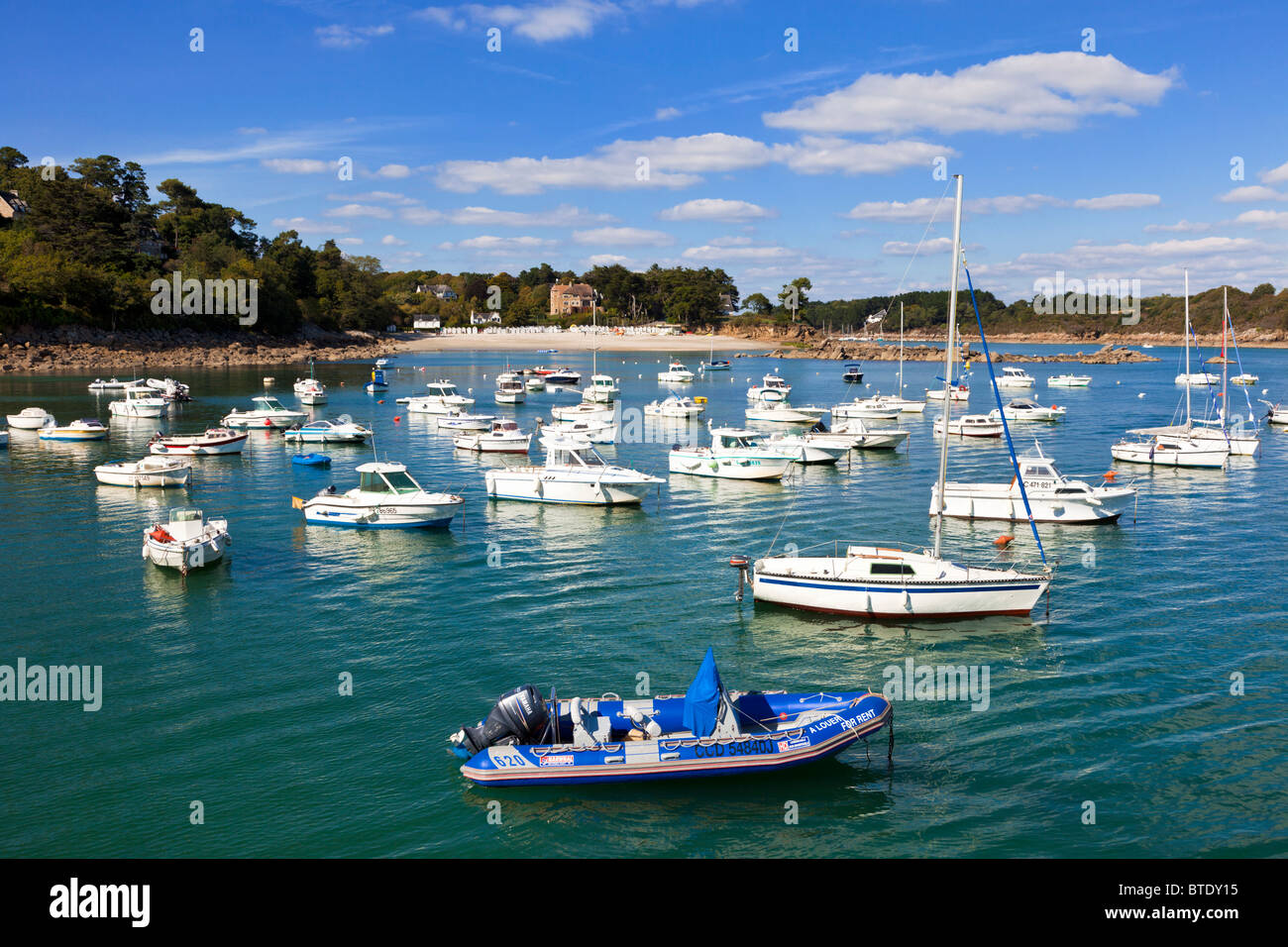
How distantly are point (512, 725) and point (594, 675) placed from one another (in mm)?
5404

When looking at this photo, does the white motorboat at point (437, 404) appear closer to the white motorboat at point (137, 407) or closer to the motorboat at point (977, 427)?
the white motorboat at point (137, 407)

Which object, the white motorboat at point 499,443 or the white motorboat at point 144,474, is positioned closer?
the white motorboat at point 144,474

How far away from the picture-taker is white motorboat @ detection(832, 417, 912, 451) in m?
65.4

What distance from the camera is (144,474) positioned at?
49.4 metres

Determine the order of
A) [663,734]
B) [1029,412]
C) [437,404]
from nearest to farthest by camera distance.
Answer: [663,734] < [1029,412] < [437,404]

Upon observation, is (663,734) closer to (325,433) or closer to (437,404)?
(325,433)

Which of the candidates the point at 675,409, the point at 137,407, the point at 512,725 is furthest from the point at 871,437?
the point at 137,407

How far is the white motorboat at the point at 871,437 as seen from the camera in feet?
214

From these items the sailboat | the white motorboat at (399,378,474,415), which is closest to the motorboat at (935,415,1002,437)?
the white motorboat at (399,378,474,415)

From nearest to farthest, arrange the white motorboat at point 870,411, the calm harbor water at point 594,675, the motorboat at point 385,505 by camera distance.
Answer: the calm harbor water at point 594,675
the motorboat at point 385,505
the white motorboat at point 870,411

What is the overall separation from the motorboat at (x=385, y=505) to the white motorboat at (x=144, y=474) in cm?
1385

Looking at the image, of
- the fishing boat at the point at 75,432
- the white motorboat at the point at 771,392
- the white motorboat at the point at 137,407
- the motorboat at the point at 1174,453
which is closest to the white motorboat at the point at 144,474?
the fishing boat at the point at 75,432

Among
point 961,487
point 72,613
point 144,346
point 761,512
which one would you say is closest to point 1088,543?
point 961,487

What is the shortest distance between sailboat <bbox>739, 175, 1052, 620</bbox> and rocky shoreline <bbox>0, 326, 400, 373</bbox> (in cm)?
12090
